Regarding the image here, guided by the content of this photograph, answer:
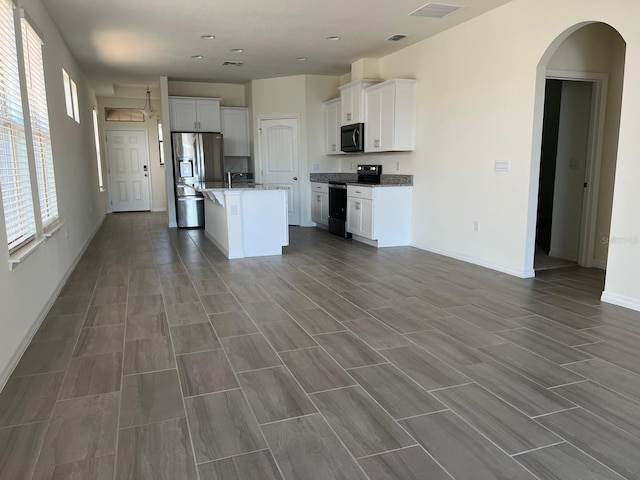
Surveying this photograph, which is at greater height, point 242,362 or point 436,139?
point 436,139

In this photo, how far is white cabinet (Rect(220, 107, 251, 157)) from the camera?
9.13 metres

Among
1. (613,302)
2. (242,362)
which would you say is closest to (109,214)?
(242,362)

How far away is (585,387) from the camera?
93.7 inches

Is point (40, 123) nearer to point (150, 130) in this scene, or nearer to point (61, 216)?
point (61, 216)

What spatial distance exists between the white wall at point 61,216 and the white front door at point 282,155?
3.09 meters

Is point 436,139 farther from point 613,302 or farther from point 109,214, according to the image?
point 109,214

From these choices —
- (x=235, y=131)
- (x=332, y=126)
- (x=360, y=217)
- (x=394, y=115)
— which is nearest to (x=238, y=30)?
(x=394, y=115)

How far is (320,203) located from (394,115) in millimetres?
2584

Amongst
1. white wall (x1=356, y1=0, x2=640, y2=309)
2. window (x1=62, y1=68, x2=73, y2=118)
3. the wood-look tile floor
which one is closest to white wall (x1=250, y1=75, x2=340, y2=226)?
white wall (x1=356, y1=0, x2=640, y2=309)

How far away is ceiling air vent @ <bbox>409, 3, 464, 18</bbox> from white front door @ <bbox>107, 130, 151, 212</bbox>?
8.67m

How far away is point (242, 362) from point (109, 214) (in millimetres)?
9683

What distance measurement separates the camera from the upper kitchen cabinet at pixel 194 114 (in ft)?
28.5

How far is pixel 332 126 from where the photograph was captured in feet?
27.1

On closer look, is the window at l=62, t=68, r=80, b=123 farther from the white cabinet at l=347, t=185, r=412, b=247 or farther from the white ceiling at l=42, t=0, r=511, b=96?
the white cabinet at l=347, t=185, r=412, b=247
